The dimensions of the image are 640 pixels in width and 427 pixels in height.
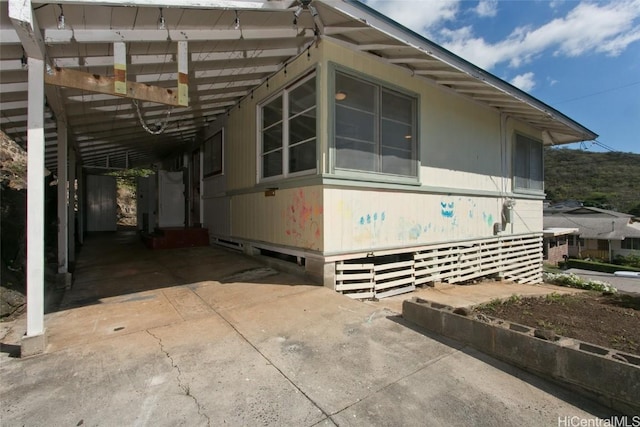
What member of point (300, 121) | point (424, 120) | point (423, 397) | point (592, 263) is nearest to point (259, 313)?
point (423, 397)

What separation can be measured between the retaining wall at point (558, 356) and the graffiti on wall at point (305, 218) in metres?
1.99

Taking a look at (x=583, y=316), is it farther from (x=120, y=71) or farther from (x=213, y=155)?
(x=213, y=155)

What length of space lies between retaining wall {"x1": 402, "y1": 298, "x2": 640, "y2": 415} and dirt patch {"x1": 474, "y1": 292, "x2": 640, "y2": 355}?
0.52m

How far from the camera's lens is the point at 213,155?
822cm

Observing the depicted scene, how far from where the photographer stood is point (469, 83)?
590cm

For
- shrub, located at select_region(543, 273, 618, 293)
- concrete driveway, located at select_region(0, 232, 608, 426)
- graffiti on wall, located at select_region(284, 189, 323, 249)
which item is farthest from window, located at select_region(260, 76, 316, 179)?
shrub, located at select_region(543, 273, 618, 293)

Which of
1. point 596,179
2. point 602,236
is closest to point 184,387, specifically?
point 602,236

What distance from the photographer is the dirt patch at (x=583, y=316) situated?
9.41 feet

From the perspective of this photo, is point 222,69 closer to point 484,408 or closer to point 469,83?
point 469,83

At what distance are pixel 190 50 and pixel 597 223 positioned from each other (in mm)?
37740

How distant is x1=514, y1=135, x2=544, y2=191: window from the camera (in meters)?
8.32

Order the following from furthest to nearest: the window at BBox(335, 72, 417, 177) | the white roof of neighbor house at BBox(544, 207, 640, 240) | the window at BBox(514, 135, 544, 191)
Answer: the white roof of neighbor house at BBox(544, 207, 640, 240), the window at BBox(514, 135, 544, 191), the window at BBox(335, 72, 417, 177)

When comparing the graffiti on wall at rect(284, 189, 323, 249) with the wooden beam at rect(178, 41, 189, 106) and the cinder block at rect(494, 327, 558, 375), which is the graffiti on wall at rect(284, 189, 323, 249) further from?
the cinder block at rect(494, 327, 558, 375)

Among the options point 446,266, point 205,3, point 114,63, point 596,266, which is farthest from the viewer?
point 596,266
